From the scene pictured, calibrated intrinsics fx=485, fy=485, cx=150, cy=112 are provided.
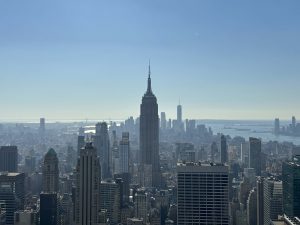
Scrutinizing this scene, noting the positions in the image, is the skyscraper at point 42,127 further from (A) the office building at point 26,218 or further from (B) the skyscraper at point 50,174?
(A) the office building at point 26,218

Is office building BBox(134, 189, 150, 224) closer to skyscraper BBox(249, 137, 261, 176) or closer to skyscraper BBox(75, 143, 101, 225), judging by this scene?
skyscraper BBox(75, 143, 101, 225)

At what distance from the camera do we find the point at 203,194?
60.6 feet

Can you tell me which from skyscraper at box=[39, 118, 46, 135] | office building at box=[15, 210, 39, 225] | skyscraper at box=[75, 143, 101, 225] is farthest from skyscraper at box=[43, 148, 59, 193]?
skyscraper at box=[39, 118, 46, 135]

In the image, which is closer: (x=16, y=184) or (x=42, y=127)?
(x=16, y=184)

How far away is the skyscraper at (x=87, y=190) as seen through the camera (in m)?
19.6

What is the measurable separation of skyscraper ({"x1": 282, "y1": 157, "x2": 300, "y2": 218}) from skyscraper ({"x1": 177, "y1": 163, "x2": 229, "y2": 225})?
2.33 m

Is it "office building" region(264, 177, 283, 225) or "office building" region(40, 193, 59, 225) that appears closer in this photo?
"office building" region(264, 177, 283, 225)

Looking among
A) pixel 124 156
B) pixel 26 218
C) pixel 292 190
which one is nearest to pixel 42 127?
pixel 124 156

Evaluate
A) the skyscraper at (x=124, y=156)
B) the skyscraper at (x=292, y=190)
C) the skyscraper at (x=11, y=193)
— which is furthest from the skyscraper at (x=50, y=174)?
the skyscraper at (x=292, y=190)

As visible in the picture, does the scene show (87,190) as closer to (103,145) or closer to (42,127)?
(103,145)

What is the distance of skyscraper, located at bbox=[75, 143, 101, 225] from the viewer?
19.6 m

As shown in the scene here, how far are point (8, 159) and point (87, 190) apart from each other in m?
16.7

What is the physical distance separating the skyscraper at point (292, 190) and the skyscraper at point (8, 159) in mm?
21165

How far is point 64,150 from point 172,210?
771 inches
